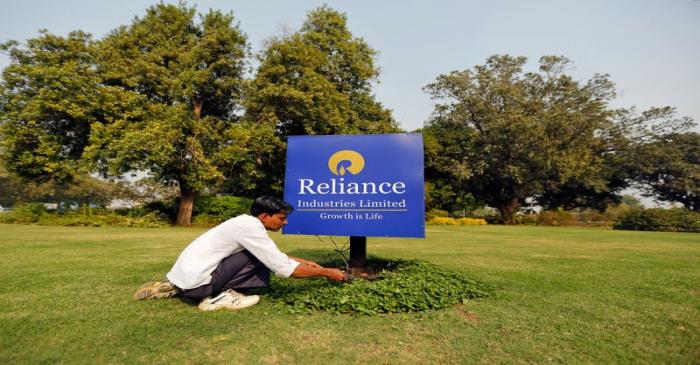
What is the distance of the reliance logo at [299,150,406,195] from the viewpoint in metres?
5.19

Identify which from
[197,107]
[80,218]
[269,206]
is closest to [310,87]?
[197,107]

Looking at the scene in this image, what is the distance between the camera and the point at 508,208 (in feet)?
103

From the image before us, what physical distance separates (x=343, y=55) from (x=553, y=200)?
1108 inches

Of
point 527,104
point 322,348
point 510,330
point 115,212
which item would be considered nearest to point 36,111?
point 115,212

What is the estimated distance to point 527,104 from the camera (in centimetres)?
2769

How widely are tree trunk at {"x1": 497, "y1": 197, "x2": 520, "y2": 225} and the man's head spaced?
29.6 m

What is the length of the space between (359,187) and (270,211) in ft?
5.58

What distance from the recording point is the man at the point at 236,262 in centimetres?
358

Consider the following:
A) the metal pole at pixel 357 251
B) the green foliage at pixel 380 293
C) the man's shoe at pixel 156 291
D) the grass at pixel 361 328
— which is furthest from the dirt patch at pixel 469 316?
the man's shoe at pixel 156 291

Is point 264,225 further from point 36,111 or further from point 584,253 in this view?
point 36,111

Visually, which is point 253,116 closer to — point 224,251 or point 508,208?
point 224,251

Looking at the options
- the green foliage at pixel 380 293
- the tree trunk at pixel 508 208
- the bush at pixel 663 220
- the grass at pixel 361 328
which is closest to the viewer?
the grass at pixel 361 328

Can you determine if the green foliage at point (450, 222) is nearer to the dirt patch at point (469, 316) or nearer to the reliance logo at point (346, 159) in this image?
the reliance logo at point (346, 159)

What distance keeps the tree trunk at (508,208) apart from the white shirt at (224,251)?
98.1 feet
